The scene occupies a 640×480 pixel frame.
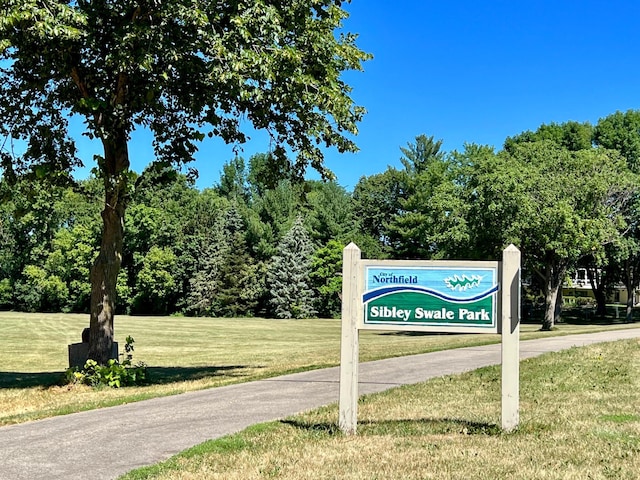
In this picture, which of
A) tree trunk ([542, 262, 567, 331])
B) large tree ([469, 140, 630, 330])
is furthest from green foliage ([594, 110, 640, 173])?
tree trunk ([542, 262, 567, 331])

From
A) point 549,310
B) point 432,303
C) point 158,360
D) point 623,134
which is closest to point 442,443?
point 432,303

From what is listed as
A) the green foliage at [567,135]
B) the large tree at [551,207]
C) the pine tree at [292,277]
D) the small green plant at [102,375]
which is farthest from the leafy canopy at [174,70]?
the pine tree at [292,277]

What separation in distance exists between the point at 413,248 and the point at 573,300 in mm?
22714

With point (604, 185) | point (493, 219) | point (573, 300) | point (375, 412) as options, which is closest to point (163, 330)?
point (493, 219)

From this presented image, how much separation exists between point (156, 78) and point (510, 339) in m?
8.28

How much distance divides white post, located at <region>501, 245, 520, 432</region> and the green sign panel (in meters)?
0.13

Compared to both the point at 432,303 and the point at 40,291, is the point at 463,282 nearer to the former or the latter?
the point at 432,303

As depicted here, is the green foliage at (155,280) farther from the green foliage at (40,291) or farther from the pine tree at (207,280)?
the green foliage at (40,291)

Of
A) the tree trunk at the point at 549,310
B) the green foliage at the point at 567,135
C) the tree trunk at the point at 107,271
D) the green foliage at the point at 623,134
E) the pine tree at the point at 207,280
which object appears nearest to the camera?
the tree trunk at the point at 107,271

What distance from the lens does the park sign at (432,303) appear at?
282 inches

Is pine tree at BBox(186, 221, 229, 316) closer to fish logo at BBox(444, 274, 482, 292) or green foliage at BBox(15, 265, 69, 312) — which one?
green foliage at BBox(15, 265, 69, 312)

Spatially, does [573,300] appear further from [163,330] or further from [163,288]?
[163,330]

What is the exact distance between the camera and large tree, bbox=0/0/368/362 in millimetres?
10875

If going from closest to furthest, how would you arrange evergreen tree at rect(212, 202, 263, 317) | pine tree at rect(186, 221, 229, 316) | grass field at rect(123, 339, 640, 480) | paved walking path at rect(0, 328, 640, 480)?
1. grass field at rect(123, 339, 640, 480)
2. paved walking path at rect(0, 328, 640, 480)
3. evergreen tree at rect(212, 202, 263, 317)
4. pine tree at rect(186, 221, 229, 316)
